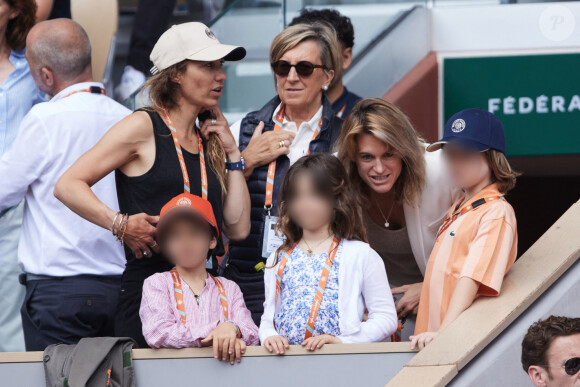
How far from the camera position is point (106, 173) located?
3.93m

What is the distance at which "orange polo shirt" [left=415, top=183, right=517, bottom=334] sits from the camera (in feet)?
11.9

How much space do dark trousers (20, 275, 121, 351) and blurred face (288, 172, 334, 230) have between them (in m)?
0.96

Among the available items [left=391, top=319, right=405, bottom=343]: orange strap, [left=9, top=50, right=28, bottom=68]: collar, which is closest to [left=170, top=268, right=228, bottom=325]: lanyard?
[left=391, top=319, right=405, bottom=343]: orange strap

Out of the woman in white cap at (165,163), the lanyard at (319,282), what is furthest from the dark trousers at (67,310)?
the lanyard at (319,282)

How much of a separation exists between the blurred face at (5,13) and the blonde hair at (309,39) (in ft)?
5.15

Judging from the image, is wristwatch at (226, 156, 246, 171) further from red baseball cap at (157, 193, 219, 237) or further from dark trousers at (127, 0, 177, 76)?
dark trousers at (127, 0, 177, 76)

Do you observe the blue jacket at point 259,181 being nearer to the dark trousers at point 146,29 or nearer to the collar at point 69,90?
the collar at point 69,90

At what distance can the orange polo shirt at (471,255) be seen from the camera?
11.9ft

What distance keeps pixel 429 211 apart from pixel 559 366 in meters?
1.31

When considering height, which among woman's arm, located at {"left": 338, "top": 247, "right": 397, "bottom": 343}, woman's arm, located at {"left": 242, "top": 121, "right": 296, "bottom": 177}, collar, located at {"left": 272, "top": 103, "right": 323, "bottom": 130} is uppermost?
collar, located at {"left": 272, "top": 103, "right": 323, "bottom": 130}

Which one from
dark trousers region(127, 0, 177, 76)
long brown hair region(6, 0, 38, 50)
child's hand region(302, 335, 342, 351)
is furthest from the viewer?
dark trousers region(127, 0, 177, 76)

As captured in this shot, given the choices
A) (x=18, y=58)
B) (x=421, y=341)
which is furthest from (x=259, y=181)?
(x=18, y=58)

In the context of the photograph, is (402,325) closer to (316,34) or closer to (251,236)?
(251,236)

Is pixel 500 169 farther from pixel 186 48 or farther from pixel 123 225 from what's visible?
pixel 123 225
